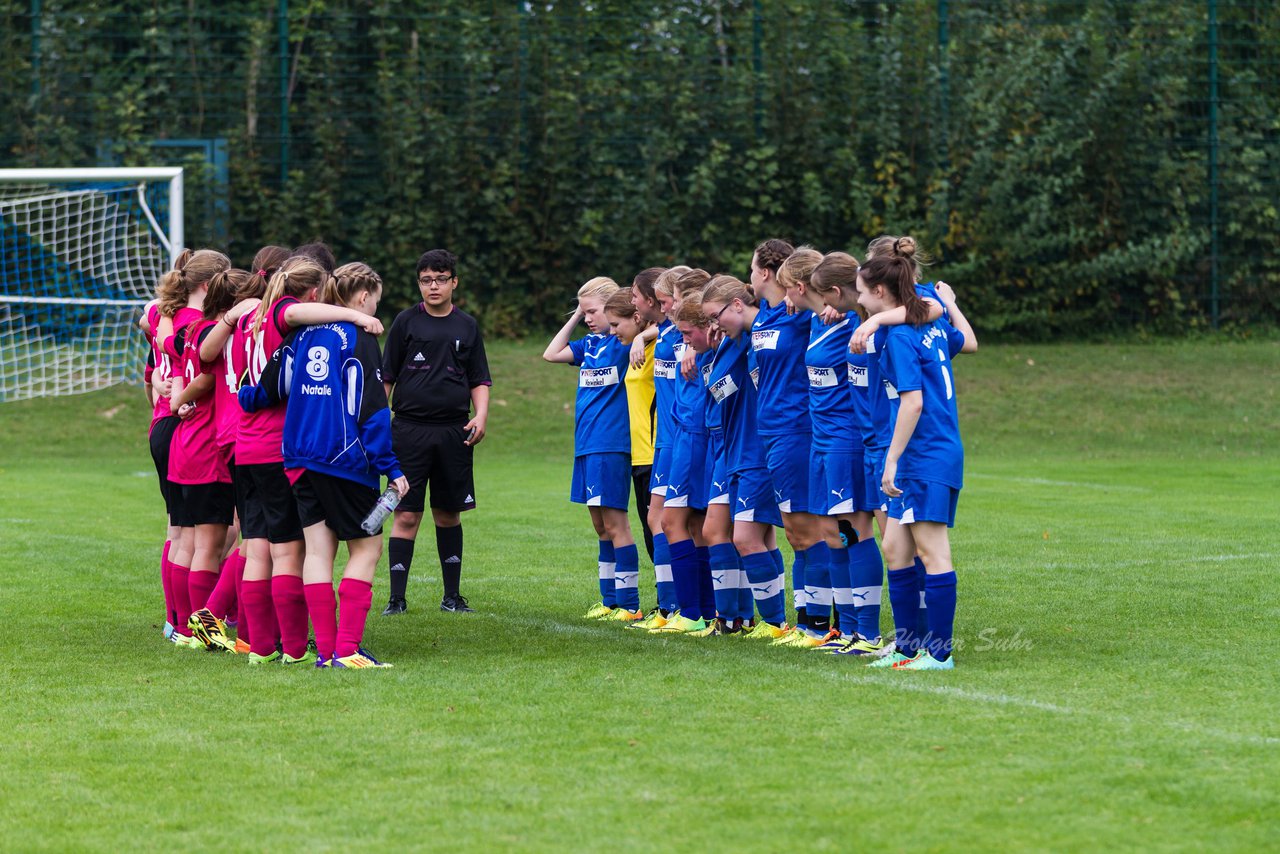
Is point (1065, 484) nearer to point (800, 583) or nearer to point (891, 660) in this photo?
point (800, 583)

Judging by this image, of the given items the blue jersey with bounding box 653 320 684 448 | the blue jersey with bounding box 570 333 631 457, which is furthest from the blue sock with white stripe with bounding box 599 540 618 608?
the blue jersey with bounding box 653 320 684 448

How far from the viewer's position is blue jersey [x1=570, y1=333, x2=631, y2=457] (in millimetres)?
8711

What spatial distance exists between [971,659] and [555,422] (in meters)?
12.8

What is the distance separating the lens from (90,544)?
1140 centimetres

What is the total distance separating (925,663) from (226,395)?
341 cm

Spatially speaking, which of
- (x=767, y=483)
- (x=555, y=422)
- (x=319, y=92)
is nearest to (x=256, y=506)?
(x=767, y=483)

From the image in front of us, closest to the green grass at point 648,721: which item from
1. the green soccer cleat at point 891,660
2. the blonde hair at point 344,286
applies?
the green soccer cleat at point 891,660

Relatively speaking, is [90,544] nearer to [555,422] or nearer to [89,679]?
[89,679]

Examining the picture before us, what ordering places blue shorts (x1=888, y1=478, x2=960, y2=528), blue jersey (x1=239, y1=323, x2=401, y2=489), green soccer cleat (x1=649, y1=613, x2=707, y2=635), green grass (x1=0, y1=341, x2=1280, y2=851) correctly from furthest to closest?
green soccer cleat (x1=649, y1=613, x2=707, y2=635) < blue jersey (x1=239, y1=323, x2=401, y2=489) < blue shorts (x1=888, y1=478, x2=960, y2=528) < green grass (x1=0, y1=341, x2=1280, y2=851)

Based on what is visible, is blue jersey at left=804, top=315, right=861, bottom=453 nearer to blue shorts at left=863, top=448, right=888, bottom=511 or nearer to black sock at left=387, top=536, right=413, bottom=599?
blue shorts at left=863, top=448, right=888, bottom=511

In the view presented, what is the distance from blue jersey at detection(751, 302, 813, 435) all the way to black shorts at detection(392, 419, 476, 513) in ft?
6.96

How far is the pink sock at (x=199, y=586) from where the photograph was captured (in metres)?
7.91

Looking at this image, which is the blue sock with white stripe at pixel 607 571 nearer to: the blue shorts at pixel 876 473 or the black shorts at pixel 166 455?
the blue shorts at pixel 876 473

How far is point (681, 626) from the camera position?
820cm
